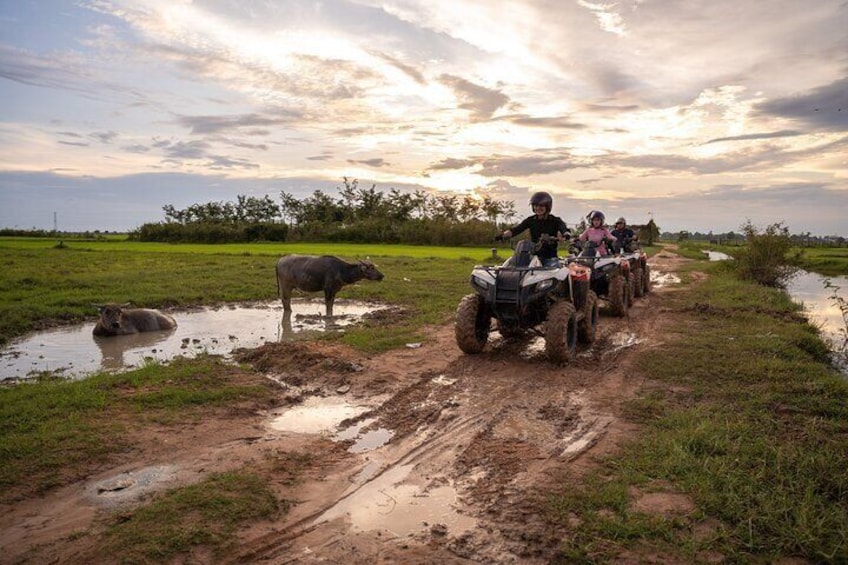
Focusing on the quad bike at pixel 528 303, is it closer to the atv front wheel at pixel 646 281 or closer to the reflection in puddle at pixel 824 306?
the reflection in puddle at pixel 824 306

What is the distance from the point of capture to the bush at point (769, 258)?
62.0 feet

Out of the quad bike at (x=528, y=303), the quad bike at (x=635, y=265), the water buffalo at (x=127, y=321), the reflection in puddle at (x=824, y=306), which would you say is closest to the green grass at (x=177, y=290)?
the water buffalo at (x=127, y=321)

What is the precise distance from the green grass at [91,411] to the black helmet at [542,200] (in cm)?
477

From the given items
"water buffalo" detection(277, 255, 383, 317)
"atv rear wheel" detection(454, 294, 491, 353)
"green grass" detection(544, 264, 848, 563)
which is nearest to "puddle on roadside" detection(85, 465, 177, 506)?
"green grass" detection(544, 264, 848, 563)

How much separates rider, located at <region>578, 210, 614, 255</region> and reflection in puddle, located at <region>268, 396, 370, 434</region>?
25.1 feet

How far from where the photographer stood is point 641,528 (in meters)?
3.47

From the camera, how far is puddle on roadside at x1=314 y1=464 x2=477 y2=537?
3.67m

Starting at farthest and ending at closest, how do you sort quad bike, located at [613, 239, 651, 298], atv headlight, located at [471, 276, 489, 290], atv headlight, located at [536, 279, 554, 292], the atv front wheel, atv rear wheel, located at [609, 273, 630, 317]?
the atv front wheel
quad bike, located at [613, 239, 651, 298]
atv rear wheel, located at [609, 273, 630, 317]
atv headlight, located at [471, 276, 489, 290]
atv headlight, located at [536, 279, 554, 292]

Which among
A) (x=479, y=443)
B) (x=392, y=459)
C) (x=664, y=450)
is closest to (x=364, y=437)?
(x=392, y=459)

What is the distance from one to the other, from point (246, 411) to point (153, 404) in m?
1.07

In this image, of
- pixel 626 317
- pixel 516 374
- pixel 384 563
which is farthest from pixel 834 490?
pixel 626 317

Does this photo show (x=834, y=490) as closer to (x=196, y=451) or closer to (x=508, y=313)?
(x=508, y=313)

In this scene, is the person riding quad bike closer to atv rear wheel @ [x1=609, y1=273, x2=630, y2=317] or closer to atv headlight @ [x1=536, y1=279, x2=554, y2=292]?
atv rear wheel @ [x1=609, y1=273, x2=630, y2=317]

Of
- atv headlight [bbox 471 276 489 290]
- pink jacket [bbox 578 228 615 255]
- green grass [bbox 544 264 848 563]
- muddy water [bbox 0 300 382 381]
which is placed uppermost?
pink jacket [bbox 578 228 615 255]
